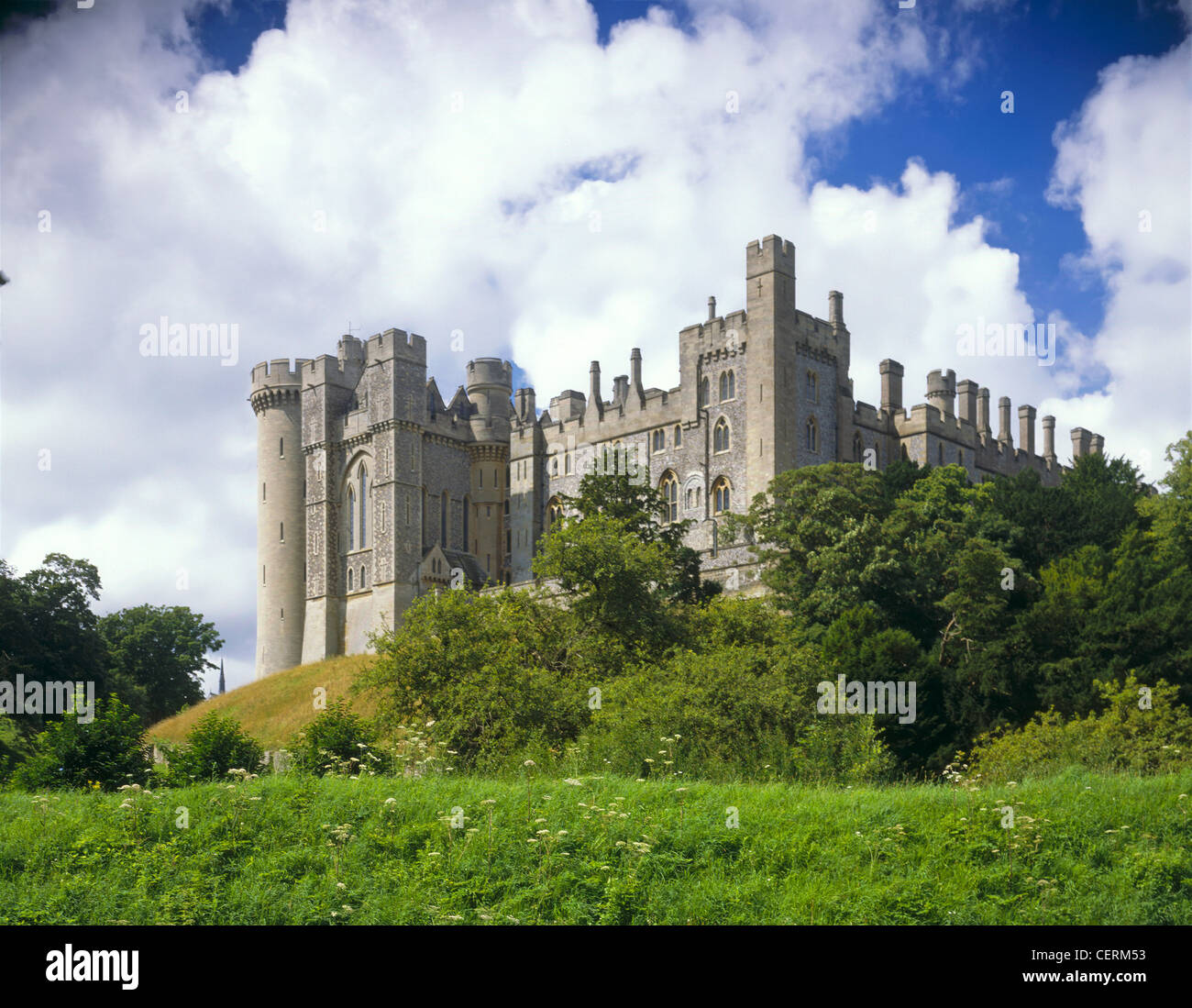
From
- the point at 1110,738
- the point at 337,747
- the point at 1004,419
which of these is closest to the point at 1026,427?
the point at 1004,419

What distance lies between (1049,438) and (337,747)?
58126mm

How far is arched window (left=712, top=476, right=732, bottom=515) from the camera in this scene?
169 ft

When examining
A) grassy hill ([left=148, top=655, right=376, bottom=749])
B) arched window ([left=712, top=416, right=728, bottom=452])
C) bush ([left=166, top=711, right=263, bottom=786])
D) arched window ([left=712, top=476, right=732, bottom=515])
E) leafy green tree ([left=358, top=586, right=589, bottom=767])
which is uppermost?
arched window ([left=712, top=416, right=728, bottom=452])

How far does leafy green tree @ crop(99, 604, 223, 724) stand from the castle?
7.96 m

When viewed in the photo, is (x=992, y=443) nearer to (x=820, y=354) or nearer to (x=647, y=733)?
(x=820, y=354)

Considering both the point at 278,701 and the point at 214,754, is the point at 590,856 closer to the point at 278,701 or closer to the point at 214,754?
the point at 214,754

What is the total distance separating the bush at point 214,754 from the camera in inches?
838

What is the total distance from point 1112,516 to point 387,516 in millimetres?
30375

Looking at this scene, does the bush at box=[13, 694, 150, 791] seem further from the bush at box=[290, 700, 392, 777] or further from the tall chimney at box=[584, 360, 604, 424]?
the tall chimney at box=[584, 360, 604, 424]

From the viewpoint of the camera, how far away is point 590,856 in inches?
605

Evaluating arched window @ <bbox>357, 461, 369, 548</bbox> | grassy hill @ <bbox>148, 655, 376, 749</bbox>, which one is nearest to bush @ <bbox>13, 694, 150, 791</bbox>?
grassy hill @ <bbox>148, 655, 376, 749</bbox>

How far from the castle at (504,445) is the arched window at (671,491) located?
3.4 inches

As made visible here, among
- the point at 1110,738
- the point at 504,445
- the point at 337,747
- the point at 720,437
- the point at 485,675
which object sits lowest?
the point at 1110,738
